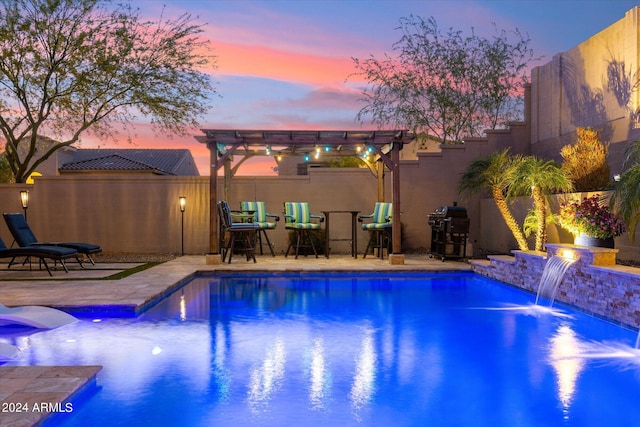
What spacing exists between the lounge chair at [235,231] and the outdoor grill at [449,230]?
11.8 ft

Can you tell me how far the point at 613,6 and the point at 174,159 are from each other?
62.1ft

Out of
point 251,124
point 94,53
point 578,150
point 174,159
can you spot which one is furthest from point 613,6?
point 174,159

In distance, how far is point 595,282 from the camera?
5.61m

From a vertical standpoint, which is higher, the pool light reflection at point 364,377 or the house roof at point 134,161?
the house roof at point 134,161

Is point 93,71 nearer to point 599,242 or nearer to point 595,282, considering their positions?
point 599,242

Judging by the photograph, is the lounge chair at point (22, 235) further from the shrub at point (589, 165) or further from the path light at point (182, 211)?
the shrub at point (589, 165)

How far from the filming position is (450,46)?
51.0ft

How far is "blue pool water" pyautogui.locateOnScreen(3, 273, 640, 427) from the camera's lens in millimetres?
3039

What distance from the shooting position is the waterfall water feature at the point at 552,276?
6.27 m

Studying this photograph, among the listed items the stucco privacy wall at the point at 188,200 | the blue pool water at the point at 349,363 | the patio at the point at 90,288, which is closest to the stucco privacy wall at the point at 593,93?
the stucco privacy wall at the point at 188,200

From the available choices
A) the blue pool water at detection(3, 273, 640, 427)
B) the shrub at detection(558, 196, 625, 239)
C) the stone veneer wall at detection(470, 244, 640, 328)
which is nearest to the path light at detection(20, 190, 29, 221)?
the blue pool water at detection(3, 273, 640, 427)

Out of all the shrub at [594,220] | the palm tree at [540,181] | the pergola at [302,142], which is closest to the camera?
the shrub at [594,220]

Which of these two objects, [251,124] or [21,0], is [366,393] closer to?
[21,0]

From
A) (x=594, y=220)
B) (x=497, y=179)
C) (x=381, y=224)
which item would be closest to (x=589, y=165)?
(x=497, y=179)
